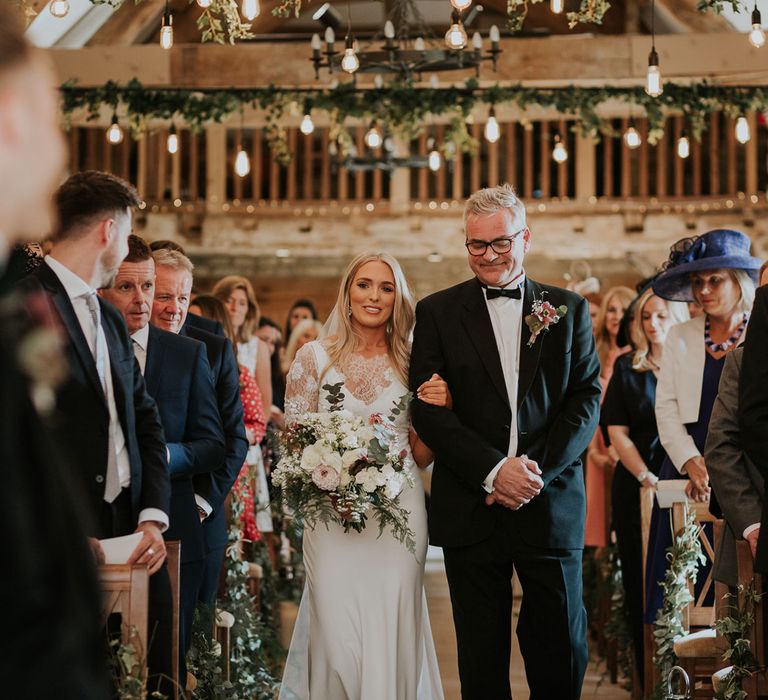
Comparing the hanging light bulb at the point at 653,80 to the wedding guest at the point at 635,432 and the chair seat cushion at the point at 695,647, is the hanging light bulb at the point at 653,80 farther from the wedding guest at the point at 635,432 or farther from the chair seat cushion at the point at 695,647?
the chair seat cushion at the point at 695,647

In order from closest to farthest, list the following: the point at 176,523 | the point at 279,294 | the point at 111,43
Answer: the point at 176,523 < the point at 111,43 < the point at 279,294

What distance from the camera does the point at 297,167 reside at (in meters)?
17.4

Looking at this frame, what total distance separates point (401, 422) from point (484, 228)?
2.78 ft

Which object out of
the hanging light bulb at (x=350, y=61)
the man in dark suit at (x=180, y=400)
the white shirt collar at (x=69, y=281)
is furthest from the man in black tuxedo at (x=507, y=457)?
the hanging light bulb at (x=350, y=61)

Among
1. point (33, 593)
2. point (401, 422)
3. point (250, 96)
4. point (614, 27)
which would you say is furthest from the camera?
point (614, 27)

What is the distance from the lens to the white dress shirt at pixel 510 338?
4.19m

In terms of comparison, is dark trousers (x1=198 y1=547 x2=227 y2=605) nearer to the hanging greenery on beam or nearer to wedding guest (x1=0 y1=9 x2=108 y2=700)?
wedding guest (x1=0 y1=9 x2=108 y2=700)

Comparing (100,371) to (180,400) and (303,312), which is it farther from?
(303,312)

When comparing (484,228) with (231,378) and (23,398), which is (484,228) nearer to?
(231,378)

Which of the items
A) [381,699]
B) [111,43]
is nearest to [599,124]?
[381,699]

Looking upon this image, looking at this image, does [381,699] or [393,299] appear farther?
[393,299]

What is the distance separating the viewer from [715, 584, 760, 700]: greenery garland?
3623 millimetres

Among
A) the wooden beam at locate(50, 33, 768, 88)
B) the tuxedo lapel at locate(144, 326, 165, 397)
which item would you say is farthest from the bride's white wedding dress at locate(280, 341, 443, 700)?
the wooden beam at locate(50, 33, 768, 88)

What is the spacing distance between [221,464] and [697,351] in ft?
6.93
